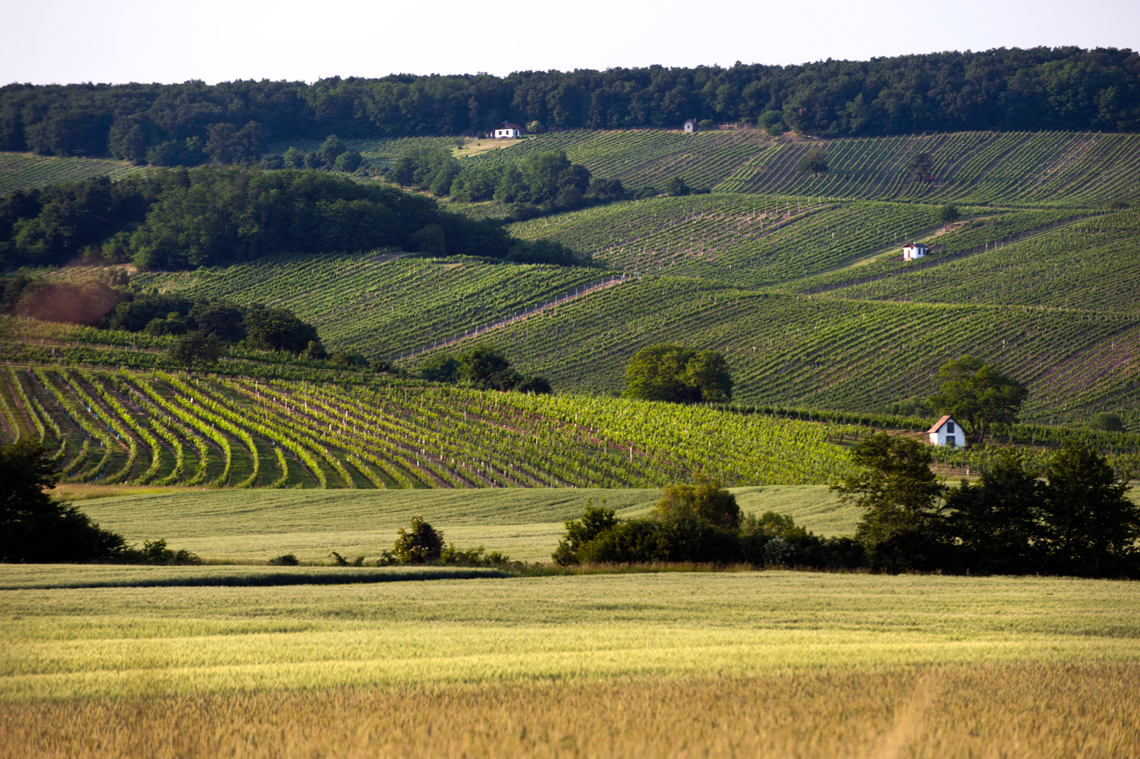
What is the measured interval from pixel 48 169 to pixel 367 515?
155 metres

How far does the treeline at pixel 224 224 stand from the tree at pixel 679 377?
4688 cm

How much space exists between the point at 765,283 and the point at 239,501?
276 ft

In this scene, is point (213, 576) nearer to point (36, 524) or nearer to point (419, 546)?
point (419, 546)

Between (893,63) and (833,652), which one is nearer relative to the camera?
(833,652)

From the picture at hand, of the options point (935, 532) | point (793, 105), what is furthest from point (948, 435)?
point (793, 105)

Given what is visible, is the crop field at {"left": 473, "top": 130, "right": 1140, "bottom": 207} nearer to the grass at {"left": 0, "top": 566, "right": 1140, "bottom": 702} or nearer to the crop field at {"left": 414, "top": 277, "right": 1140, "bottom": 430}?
the crop field at {"left": 414, "top": 277, "right": 1140, "bottom": 430}

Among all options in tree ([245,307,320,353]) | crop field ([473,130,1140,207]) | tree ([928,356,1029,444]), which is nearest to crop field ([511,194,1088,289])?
crop field ([473,130,1140,207])

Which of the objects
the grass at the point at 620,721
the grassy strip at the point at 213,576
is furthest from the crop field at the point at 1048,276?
the grass at the point at 620,721

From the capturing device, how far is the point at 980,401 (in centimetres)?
6384

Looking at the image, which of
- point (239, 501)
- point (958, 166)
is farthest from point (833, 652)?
point (958, 166)

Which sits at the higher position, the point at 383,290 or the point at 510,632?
the point at 383,290

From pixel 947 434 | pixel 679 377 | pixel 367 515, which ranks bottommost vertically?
pixel 367 515

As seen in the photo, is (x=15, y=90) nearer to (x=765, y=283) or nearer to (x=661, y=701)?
(x=765, y=283)

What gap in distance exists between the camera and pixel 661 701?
7.53 m
